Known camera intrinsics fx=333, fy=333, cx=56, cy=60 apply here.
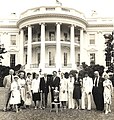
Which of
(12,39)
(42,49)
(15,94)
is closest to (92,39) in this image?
(42,49)

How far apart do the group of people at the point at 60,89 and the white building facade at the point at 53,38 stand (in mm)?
24674

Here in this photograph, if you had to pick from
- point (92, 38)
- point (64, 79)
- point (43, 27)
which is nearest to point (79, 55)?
point (92, 38)

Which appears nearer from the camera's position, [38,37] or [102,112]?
[102,112]

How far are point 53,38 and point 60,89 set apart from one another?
29.8 metres

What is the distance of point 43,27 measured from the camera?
42.5 meters

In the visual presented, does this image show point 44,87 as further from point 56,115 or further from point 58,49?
point 58,49

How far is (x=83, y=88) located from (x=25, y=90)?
2.72m

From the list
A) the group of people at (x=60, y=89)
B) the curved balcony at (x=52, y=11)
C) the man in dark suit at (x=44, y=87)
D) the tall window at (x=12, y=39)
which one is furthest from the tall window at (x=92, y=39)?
the man in dark suit at (x=44, y=87)

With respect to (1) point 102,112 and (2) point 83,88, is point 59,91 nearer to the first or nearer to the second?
(2) point 83,88

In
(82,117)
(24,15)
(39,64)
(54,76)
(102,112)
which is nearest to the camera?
(82,117)

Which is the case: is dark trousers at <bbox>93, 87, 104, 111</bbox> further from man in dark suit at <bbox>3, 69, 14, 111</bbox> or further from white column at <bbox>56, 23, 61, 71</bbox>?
white column at <bbox>56, 23, 61, 71</bbox>

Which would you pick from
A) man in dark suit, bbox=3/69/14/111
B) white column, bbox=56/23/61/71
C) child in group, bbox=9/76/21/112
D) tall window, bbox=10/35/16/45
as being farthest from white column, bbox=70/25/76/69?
child in group, bbox=9/76/21/112

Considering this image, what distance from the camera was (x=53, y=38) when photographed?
44.9 metres

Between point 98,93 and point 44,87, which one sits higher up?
point 44,87
